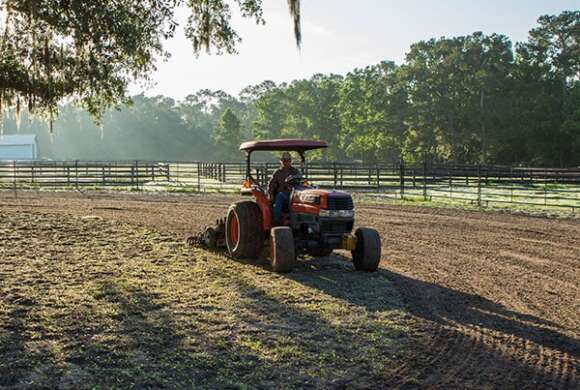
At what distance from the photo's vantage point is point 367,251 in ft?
28.6

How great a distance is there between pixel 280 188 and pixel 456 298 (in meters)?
3.10

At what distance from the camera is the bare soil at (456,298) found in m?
5.01

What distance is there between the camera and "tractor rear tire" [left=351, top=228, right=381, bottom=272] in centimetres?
874

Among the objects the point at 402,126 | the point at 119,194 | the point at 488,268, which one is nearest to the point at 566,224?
the point at 488,268

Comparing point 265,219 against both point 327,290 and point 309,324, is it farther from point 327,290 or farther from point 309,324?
point 309,324

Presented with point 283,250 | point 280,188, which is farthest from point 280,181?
point 283,250

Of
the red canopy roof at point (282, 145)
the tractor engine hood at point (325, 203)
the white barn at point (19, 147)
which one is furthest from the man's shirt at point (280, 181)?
the white barn at point (19, 147)

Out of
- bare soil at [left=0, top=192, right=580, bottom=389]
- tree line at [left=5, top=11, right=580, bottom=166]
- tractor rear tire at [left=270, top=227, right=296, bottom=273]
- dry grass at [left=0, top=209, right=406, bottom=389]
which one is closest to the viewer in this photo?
dry grass at [left=0, top=209, right=406, bottom=389]

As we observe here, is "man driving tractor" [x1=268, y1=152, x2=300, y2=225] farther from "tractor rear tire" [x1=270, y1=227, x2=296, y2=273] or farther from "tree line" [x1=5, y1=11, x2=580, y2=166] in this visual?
"tree line" [x1=5, y1=11, x2=580, y2=166]

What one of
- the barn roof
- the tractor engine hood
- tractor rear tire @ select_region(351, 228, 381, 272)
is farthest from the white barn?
tractor rear tire @ select_region(351, 228, 381, 272)

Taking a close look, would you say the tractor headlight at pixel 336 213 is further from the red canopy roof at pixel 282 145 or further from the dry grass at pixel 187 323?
the red canopy roof at pixel 282 145

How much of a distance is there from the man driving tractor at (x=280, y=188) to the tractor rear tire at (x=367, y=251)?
1.19 m

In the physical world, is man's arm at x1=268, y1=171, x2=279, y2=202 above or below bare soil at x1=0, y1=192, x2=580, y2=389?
above

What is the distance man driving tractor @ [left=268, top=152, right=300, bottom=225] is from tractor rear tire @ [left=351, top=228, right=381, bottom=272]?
1194 mm
